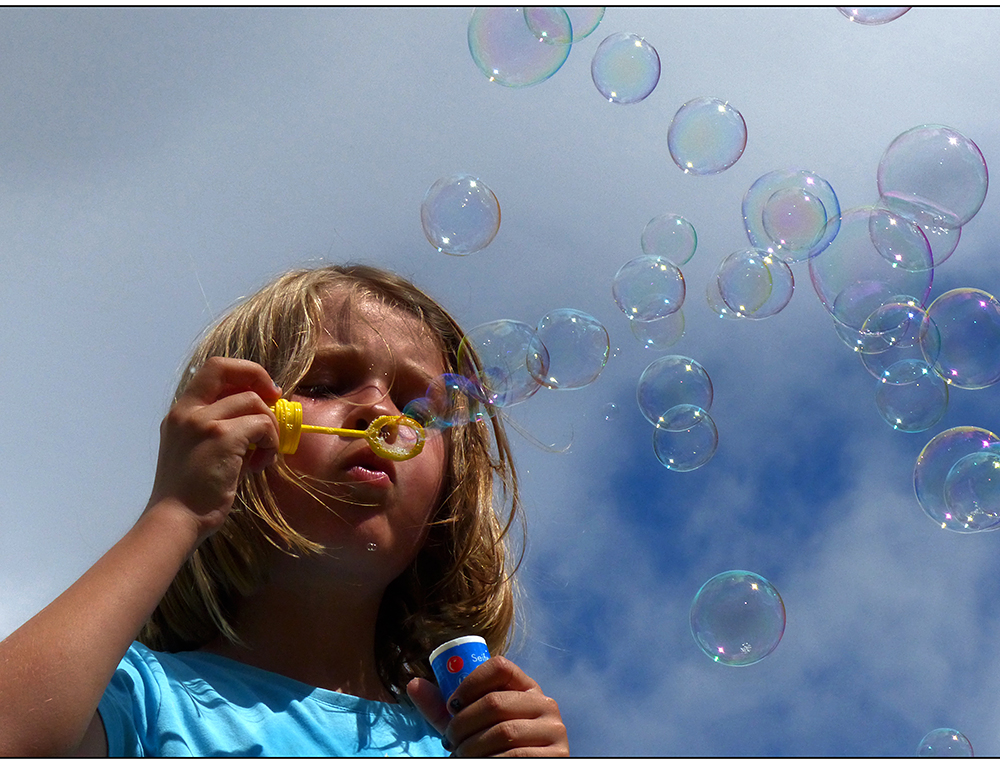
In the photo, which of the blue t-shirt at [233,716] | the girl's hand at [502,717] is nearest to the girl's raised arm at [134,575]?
the blue t-shirt at [233,716]

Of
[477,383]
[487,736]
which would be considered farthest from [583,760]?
[477,383]

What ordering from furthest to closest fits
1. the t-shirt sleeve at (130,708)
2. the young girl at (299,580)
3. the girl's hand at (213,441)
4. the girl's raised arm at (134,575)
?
the t-shirt sleeve at (130,708) → the girl's hand at (213,441) → the young girl at (299,580) → the girl's raised arm at (134,575)

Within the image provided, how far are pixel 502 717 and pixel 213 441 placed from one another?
3.08 ft

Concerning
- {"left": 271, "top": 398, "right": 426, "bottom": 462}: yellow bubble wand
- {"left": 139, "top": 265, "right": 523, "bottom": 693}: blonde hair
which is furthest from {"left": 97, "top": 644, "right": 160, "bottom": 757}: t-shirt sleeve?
{"left": 271, "top": 398, "right": 426, "bottom": 462}: yellow bubble wand

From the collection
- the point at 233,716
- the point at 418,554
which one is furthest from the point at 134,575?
the point at 418,554

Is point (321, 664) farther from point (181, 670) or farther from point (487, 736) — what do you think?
point (487, 736)

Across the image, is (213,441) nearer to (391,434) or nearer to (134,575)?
(134,575)

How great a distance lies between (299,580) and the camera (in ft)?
9.23

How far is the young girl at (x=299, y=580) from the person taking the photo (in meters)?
1.88

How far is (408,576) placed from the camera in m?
3.41

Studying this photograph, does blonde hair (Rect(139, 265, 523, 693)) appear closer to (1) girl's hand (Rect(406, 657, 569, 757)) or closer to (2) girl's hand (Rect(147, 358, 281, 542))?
(2) girl's hand (Rect(147, 358, 281, 542))

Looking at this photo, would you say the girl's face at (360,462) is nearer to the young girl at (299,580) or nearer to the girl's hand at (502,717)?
the young girl at (299,580)

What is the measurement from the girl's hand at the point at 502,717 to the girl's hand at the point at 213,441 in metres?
0.72

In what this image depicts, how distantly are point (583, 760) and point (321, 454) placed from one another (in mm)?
1150
